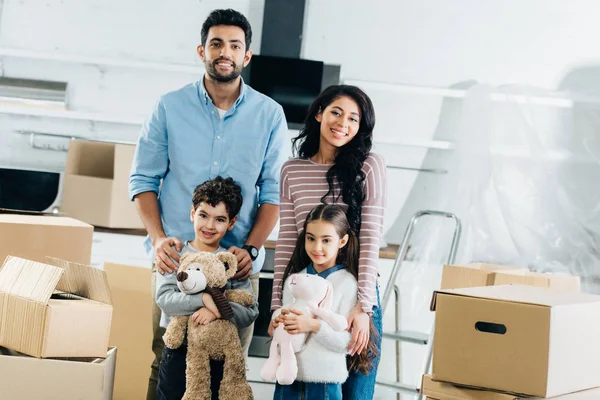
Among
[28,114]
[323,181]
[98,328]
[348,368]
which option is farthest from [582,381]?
[28,114]

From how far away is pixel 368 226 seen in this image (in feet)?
6.63

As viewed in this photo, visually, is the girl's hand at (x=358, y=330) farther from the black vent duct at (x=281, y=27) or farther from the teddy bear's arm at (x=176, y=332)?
the black vent duct at (x=281, y=27)

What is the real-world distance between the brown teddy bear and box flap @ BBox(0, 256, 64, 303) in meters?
0.32

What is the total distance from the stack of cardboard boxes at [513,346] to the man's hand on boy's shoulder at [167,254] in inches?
29.0

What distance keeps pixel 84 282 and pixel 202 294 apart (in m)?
0.33

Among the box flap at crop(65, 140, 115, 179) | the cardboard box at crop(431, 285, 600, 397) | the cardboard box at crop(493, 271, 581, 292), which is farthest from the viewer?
the box flap at crop(65, 140, 115, 179)

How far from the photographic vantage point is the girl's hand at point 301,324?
6.26 feet

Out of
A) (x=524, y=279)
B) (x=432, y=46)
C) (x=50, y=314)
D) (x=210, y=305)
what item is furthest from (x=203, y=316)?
(x=432, y=46)

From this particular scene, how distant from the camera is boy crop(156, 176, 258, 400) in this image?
6.76 feet

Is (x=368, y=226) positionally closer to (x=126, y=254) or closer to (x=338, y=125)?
(x=338, y=125)

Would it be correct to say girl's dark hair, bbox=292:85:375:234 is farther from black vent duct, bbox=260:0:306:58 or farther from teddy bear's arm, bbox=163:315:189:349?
black vent duct, bbox=260:0:306:58

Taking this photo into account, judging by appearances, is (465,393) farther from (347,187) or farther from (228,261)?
(228,261)

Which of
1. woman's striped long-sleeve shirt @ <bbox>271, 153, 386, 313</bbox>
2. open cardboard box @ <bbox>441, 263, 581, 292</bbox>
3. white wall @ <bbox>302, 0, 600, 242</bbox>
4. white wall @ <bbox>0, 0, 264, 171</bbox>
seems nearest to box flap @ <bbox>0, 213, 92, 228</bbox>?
woman's striped long-sleeve shirt @ <bbox>271, 153, 386, 313</bbox>

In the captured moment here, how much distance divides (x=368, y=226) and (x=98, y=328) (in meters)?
0.74
